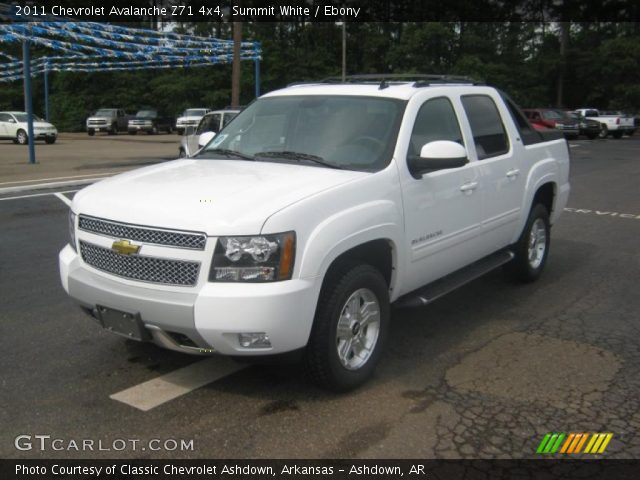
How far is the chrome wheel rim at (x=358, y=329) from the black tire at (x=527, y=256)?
2464 millimetres

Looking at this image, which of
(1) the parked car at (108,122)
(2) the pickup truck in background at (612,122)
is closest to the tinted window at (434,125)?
(2) the pickup truck in background at (612,122)

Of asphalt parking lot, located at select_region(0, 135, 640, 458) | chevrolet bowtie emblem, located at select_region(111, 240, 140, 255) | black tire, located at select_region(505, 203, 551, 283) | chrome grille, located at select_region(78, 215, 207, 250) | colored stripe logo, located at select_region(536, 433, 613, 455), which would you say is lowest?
colored stripe logo, located at select_region(536, 433, 613, 455)

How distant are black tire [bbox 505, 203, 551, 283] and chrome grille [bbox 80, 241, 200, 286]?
141 inches

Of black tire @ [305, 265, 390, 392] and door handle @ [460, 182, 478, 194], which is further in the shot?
door handle @ [460, 182, 478, 194]

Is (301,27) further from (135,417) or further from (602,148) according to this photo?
(135,417)

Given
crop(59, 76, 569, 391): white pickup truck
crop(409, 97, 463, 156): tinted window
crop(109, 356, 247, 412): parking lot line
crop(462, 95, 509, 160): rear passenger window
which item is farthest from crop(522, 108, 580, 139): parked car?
crop(109, 356, 247, 412): parking lot line

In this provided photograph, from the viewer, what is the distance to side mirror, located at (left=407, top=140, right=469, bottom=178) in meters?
4.27

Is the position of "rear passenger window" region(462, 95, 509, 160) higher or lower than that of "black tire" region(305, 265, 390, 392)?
higher

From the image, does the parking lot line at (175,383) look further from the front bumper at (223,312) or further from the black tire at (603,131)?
the black tire at (603,131)

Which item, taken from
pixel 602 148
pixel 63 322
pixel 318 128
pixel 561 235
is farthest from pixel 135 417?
pixel 602 148

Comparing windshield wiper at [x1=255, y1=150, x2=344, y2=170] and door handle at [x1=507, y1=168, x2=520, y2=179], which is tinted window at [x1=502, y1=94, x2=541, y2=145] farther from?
windshield wiper at [x1=255, y1=150, x2=344, y2=170]

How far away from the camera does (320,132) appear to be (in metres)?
4.69

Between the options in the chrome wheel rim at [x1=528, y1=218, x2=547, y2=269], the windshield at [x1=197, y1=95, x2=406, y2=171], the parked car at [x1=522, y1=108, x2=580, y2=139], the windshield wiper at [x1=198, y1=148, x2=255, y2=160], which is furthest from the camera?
the parked car at [x1=522, y1=108, x2=580, y2=139]

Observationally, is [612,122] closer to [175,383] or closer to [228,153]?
[228,153]
